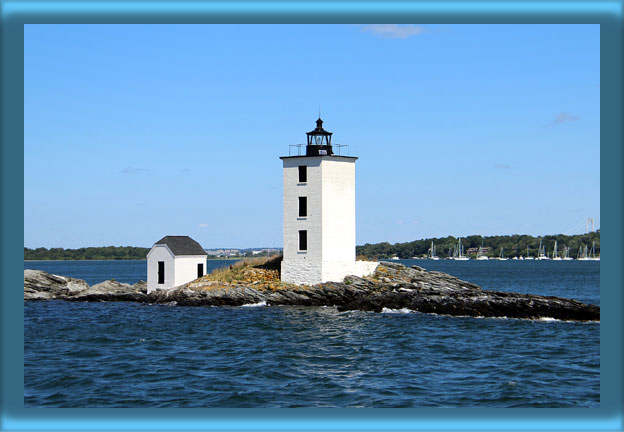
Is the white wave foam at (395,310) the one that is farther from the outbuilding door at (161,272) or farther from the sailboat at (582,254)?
the sailboat at (582,254)

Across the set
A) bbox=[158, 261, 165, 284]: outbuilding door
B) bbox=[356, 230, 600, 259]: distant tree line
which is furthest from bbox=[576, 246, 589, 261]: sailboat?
bbox=[158, 261, 165, 284]: outbuilding door

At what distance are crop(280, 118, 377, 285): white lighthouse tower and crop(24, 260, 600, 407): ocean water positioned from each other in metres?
3.31

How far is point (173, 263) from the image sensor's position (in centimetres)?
4012

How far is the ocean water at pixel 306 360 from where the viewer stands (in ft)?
56.6

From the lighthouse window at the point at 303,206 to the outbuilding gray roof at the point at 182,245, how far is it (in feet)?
25.2

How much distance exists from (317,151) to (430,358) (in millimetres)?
18328

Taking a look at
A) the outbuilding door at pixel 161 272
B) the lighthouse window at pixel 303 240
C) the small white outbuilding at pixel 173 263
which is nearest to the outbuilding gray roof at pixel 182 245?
the small white outbuilding at pixel 173 263

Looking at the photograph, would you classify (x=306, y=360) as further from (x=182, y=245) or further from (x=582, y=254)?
(x=582, y=254)

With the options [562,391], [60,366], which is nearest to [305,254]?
[60,366]

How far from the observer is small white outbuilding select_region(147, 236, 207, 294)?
1588 inches

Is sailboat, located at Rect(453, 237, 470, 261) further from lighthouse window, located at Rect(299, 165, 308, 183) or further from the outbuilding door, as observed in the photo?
lighthouse window, located at Rect(299, 165, 308, 183)
